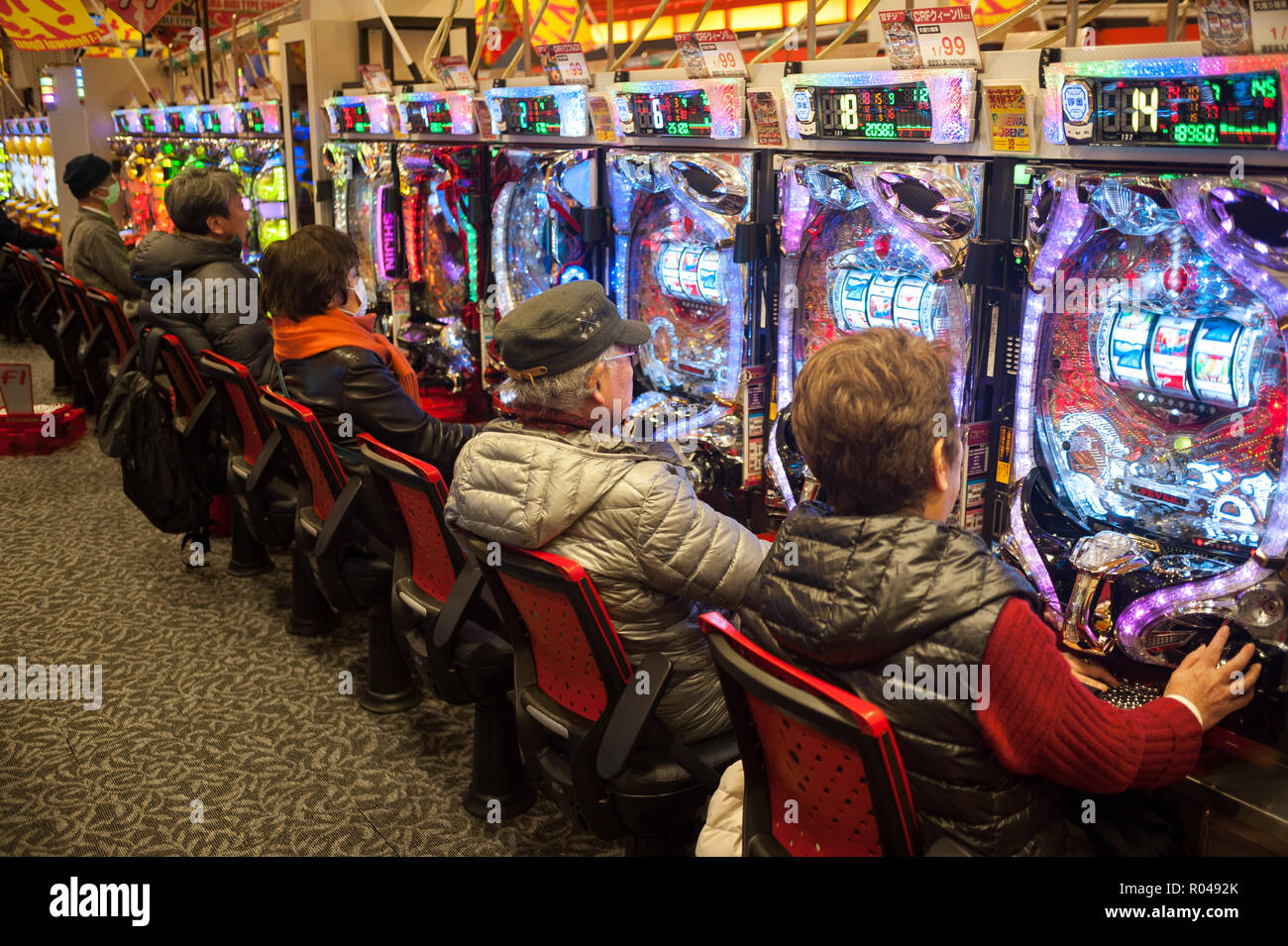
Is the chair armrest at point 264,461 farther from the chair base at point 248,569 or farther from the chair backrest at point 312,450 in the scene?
the chair base at point 248,569

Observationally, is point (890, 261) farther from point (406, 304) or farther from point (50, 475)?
point (50, 475)

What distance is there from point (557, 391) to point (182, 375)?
244 cm

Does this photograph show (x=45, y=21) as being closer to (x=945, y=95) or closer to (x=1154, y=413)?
(x=945, y=95)

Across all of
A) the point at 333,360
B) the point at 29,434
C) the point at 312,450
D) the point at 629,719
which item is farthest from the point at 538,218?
the point at 29,434

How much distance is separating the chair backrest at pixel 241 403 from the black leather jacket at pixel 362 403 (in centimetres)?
28

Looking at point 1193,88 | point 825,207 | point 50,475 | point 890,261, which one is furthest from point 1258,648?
point 50,475

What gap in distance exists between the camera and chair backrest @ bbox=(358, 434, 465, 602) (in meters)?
2.40

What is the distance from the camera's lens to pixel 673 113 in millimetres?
3045

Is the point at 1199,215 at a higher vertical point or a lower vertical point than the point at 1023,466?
higher

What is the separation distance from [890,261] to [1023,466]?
61 cm

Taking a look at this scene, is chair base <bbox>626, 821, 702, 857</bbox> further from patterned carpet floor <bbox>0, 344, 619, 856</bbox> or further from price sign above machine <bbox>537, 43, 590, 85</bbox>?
price sign above machine <bbox>537, 43, 590, 85</bbox>

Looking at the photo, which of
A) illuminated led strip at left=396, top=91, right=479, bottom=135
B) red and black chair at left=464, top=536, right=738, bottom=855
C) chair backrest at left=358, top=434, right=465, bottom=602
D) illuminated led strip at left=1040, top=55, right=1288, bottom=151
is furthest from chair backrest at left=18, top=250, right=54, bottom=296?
illuminated led strip at left=1040, top=55, right=1288, bottom=151

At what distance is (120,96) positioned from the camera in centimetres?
861
